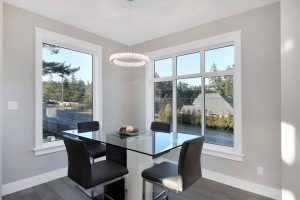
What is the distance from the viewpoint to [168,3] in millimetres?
2578

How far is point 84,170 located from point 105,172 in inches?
9.7

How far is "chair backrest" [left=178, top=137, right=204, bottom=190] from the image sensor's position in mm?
1703

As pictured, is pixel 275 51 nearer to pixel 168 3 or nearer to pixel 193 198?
pixel 168 3

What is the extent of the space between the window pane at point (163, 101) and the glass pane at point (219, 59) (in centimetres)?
93

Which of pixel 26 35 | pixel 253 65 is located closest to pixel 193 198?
pixel 253 65

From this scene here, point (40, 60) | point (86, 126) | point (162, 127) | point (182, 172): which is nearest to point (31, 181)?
point (86, 126)

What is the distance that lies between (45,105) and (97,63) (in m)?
1.30

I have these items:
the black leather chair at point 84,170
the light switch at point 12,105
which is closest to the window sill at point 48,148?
the light switch at point 12,105

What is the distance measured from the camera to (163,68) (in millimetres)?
3967

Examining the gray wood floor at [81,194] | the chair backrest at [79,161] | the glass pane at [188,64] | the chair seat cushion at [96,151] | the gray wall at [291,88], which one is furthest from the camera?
the glass pane at [188,64]

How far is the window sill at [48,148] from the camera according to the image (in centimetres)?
281

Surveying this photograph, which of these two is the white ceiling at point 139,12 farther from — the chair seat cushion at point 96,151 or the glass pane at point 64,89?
the chair seat cushion at point 96,151

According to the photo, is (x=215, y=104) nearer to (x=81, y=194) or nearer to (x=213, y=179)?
(x=213, y=179)

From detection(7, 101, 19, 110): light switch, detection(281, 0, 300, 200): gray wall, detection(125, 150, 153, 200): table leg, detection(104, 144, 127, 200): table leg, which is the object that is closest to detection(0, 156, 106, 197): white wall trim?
detection(7, 101, 19, 110): light switch
